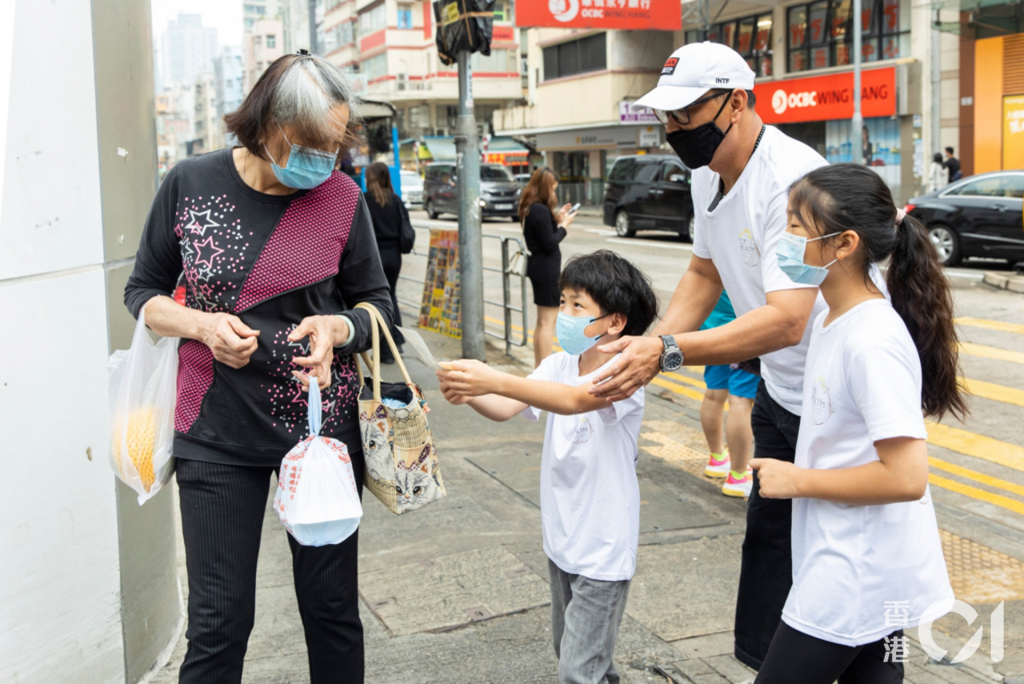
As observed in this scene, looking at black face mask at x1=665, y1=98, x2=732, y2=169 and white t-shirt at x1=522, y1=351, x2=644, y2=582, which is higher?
A: black face mask at x1=665, y1=98, x2=732, y2=169

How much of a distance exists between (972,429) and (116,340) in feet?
19.7

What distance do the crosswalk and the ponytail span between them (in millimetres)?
2525

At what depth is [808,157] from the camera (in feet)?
9.44

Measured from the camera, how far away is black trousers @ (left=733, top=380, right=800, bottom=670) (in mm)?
2969

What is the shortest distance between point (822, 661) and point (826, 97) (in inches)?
1115

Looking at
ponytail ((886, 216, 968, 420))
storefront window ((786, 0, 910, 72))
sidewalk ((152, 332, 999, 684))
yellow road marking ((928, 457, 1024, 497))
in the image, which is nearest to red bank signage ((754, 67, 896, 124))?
storefront window ((786, 0, 910, 72))

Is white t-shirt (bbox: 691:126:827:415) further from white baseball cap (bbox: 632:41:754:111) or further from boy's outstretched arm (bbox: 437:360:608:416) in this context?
boy's outstretched arm (bbox: 437:360:608:416)

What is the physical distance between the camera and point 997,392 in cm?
796

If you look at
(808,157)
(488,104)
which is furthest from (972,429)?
(488,104)

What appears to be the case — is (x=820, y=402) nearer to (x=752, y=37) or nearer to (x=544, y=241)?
(x=544, y=241)

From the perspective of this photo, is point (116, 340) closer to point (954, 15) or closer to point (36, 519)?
point (36, 519)

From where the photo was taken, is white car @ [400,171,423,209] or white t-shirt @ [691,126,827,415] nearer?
white t-shirt @ [691,126,827,415]

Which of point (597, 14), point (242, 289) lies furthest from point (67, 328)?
point (597, 14)

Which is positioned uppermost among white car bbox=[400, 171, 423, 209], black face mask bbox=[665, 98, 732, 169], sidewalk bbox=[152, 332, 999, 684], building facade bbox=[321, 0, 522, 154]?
building facade bbox=[321, 0, 522, 154]
